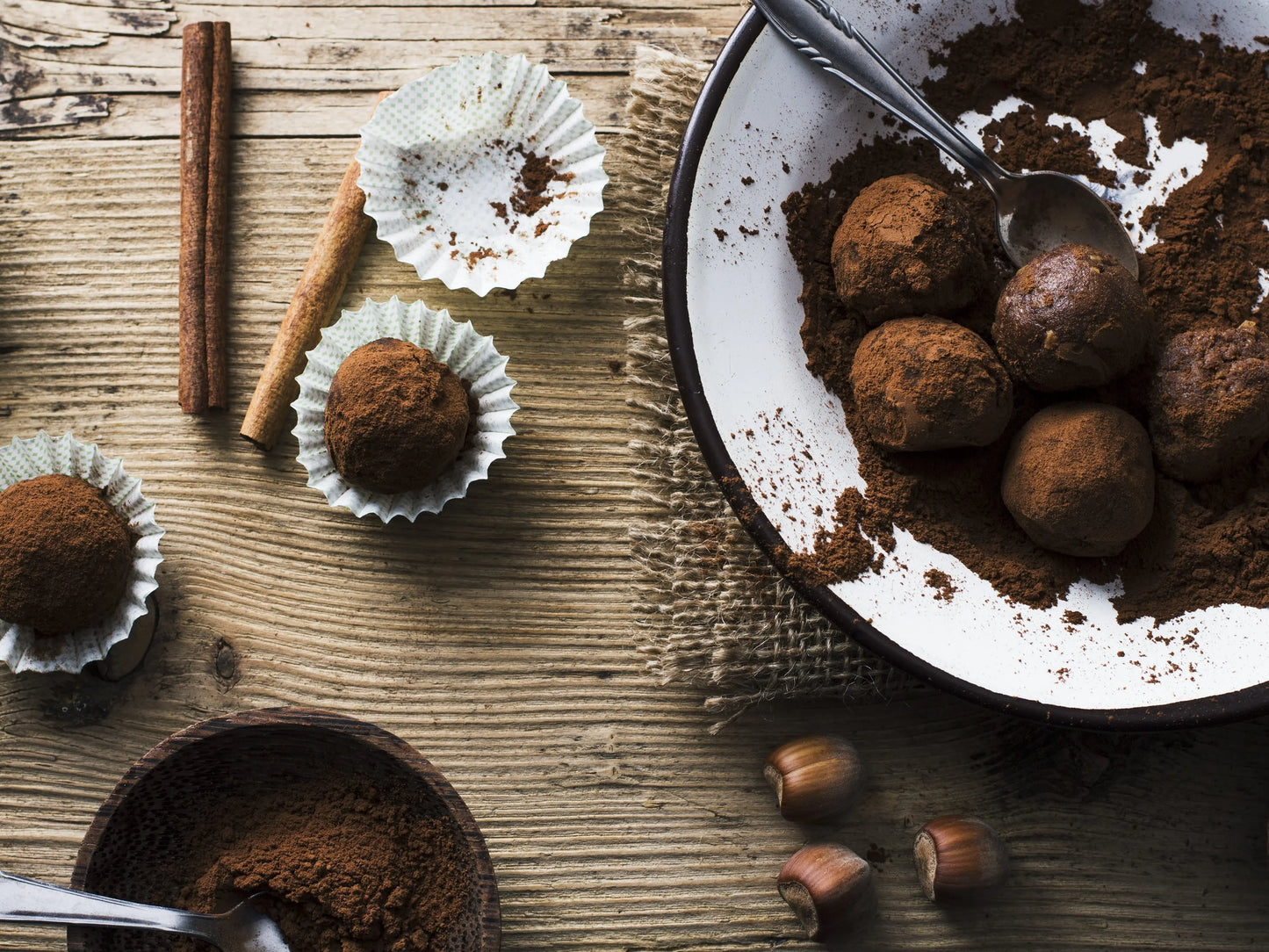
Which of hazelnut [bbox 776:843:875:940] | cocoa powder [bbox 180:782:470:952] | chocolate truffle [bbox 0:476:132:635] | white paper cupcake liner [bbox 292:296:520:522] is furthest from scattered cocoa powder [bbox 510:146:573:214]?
hazelnut [bbox 776:843:875:940]

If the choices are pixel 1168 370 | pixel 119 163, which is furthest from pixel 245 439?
pixel 1168 370

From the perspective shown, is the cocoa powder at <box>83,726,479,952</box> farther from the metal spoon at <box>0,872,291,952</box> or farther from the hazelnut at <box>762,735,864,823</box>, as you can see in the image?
the hazelnut at <box>762,735,864,823</box>

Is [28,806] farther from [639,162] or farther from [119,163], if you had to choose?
[639,162]

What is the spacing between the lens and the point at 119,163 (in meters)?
1.97

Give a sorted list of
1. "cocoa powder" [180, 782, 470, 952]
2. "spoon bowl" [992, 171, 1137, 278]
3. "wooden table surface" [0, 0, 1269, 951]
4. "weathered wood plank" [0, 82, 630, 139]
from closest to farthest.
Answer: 1. "cocoa powder" [180, 782, 470, 952]
2. "spoon bowl" [992, 171, 1137, 278]
3. "wooden table surface" [0, 0, 1269, 951]
4. "weathered wood plank" [0, 82, 630, 139]

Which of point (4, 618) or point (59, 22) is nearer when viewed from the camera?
point (4, 618)

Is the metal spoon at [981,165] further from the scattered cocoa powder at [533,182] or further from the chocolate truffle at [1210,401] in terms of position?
the scattered cocoa powder at [533,182]

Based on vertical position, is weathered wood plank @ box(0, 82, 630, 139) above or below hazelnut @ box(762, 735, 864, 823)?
above

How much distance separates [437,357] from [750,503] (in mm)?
711

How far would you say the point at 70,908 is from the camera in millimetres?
1524

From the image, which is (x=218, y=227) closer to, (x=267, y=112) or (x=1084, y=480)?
(x=267, y=112)

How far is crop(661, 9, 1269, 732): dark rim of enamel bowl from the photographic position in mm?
1531

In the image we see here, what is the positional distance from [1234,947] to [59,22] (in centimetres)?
307

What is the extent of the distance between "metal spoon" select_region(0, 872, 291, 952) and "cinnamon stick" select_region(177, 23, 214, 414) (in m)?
0.90
